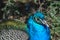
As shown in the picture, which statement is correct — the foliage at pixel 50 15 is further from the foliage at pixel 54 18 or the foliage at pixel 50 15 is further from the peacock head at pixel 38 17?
the peacock head at pixel 38 17

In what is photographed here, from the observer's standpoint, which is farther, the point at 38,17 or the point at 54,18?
the point at 54,18

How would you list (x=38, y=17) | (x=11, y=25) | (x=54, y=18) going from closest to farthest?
1. (x=38, y=17)
2. (x=11, y=25)
3. (x=54, y=18)

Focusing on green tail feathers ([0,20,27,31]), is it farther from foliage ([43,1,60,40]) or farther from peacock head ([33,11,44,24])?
foliage ([43,1,60,40])

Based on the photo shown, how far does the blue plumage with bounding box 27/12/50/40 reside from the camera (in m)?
2.62

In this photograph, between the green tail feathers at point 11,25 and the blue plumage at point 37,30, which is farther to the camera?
the green tail feathers at point 11,25

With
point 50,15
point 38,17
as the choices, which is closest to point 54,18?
point 50,15

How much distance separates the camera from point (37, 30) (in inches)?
104

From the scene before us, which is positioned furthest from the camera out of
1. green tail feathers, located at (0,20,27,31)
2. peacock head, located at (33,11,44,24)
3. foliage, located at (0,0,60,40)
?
foliage, located at (0,0,60,40)

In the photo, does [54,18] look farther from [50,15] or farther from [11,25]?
Result: [11,25]

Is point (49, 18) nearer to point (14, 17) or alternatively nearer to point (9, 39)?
point (14, 17)

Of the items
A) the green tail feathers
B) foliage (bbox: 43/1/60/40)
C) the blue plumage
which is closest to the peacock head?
the blue plumage

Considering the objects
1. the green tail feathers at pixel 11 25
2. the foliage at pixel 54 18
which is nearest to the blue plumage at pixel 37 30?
the green tail feathers at pixel 11 25

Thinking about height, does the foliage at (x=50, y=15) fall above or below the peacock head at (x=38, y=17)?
below

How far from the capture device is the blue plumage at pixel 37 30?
2619 mm
